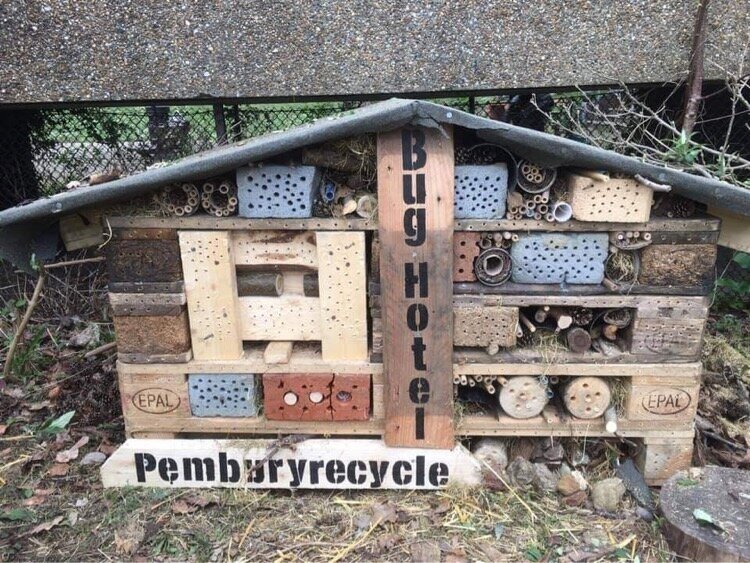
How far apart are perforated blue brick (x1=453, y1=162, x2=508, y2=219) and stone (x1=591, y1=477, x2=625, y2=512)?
5.00 ft

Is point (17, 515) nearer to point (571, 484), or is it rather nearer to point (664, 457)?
point (571, 484)

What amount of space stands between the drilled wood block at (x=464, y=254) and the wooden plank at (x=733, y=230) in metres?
1.24

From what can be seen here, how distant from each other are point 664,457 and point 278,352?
2.18m

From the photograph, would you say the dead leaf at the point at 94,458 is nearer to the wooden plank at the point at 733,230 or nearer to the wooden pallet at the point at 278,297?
the wooden pallet at the point at 278,297

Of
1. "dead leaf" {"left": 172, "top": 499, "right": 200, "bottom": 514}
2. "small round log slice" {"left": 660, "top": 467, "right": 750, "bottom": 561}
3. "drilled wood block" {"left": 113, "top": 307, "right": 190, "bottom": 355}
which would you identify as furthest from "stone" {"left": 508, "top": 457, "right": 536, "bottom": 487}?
"drilled wood block" {"left": 113, "top": 307, "right": 190, "bottom": 355}

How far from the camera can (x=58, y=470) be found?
11.7 ft

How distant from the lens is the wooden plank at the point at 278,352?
3.25 m

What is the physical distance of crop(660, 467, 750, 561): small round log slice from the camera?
2639mm

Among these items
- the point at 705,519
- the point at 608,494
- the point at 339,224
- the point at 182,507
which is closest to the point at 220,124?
the point at 339,224

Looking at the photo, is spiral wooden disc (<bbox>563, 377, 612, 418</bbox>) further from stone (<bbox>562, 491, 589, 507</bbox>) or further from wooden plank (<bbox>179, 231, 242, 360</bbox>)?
wooden plank (<bbox>179, 231, 242, 360</bbox>)

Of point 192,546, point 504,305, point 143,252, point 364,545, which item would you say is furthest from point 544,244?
point 192,546

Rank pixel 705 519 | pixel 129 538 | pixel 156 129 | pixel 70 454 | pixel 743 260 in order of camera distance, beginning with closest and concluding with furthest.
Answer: pixel 705 519, pixel 129 538, pixel 70 454, pixel 743 260, pixel 156 129

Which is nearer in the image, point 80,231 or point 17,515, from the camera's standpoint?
point 17,515

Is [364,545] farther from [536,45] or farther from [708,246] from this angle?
[536,45]
